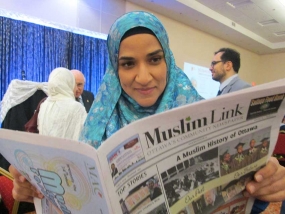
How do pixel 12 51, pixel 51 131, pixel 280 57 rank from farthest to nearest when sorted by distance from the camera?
1. pixel 280 57
2. pixel 12 51
3. pixel 51 131

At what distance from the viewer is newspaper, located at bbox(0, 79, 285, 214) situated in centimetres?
34

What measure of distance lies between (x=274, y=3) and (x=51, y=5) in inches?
160

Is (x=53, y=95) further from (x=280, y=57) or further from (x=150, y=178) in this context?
(x=280, y=57)

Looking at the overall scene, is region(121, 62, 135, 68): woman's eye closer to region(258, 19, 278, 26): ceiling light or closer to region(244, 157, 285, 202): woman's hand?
region(244, 157, 285, 202): woman's hand

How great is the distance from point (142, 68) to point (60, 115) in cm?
113

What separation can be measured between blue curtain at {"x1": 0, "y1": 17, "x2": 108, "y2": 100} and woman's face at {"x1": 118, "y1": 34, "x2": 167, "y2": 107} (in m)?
2.96

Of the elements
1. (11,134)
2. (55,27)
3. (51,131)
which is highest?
(55,27)

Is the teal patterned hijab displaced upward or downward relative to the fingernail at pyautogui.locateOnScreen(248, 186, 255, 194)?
upward

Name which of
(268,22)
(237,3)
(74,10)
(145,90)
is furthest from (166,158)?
(268,22)

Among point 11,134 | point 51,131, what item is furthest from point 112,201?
point 51,131

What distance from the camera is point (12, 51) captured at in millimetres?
3211

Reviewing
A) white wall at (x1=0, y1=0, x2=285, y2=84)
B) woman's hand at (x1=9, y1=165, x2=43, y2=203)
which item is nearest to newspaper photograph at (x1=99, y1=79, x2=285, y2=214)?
woman's hand at (x1=9, y1=165, x2=43, y2=203)

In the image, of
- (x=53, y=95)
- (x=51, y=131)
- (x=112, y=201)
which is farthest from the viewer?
(x=53, y=95)

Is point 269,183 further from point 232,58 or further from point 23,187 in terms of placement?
point 232,58
